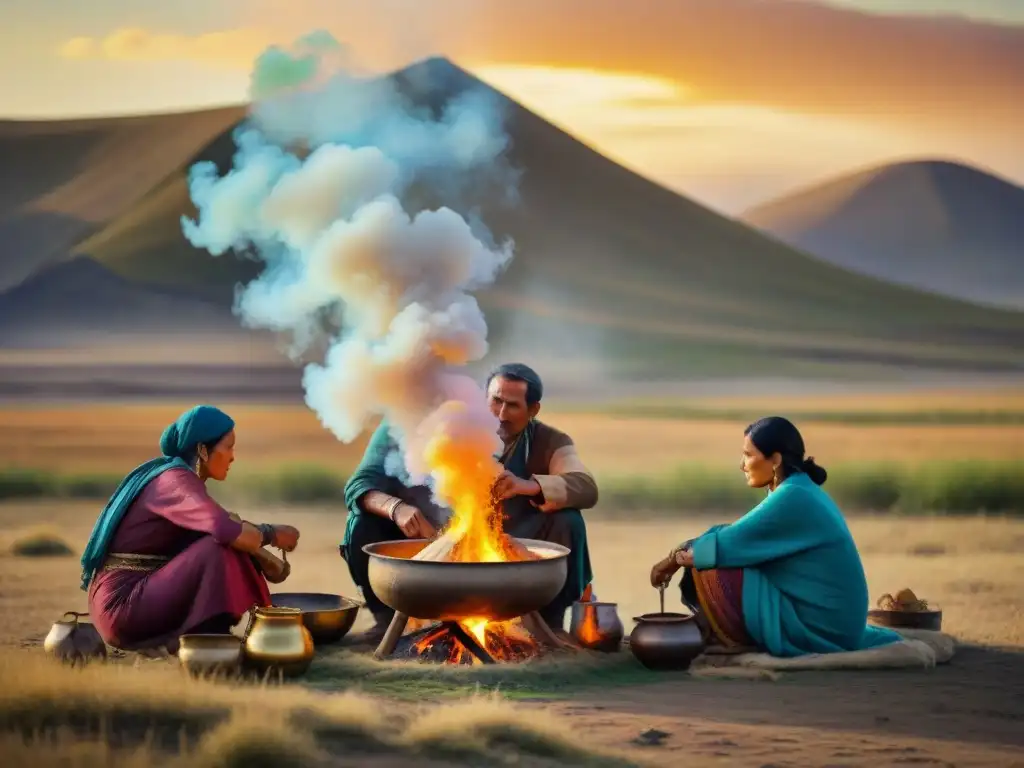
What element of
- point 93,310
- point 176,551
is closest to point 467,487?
point 176,551

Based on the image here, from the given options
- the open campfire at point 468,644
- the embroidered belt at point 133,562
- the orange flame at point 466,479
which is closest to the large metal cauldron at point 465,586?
the open campfire at point 468,644

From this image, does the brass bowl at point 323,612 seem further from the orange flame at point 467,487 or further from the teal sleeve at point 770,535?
the teal sleeve at point 770,535

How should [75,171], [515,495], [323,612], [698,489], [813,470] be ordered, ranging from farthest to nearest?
1. [75,171]
2. [698,489]
3. [515,495]
4. [323,612]
5. [813,470]

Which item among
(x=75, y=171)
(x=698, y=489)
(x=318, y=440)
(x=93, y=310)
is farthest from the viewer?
(x=75, y=171)

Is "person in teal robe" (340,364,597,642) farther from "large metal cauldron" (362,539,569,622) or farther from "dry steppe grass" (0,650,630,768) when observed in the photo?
"dry steppe grass" (0,650,630,768)

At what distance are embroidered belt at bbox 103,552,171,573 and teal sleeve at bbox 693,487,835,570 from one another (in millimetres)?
2394

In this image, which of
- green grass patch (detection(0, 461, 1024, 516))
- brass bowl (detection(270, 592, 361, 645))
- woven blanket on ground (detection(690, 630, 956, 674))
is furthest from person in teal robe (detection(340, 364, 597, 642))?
green grass patch (detection(0, 461, 1024, 516))

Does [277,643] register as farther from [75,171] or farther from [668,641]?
[75,171]

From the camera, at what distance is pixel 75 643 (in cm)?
573

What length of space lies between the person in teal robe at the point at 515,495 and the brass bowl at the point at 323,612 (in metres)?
0.16

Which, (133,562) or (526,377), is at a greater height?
(526,377)

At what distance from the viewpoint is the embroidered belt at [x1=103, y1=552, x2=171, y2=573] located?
5.94 meters

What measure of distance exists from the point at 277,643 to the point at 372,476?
122cm

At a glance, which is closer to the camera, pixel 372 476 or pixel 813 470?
pixel 813 470
